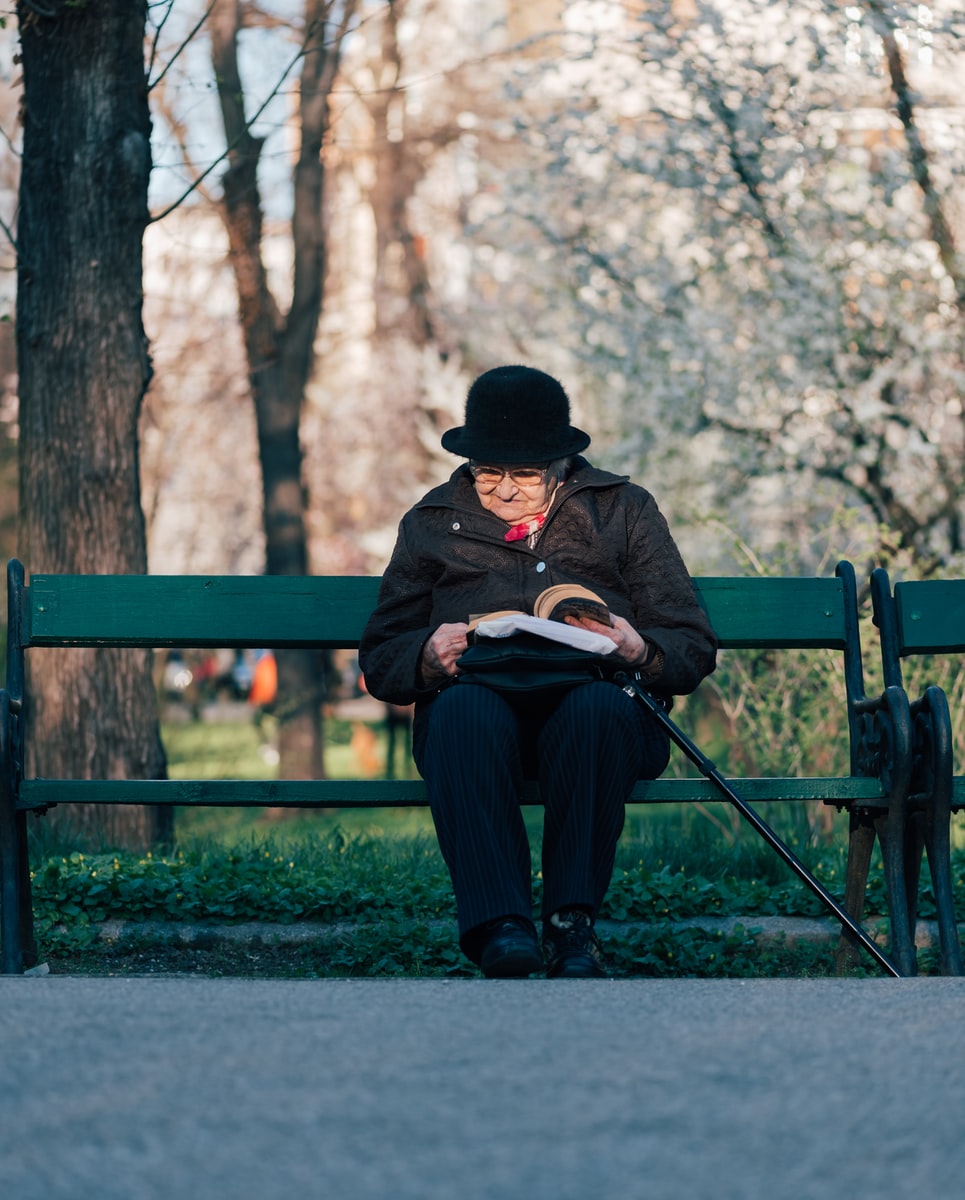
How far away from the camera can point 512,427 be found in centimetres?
440

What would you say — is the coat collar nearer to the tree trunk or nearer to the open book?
the open book

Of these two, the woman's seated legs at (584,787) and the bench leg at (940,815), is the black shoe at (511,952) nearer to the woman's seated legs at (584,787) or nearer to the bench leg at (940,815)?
the woman's seated legs at (584,787)

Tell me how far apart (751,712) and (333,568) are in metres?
27.2

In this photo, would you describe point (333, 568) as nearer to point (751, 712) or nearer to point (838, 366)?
point (838, 366)

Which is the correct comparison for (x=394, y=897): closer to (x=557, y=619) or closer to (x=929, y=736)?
(x=557, y=619)

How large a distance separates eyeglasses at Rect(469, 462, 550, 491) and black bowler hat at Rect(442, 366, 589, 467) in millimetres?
57

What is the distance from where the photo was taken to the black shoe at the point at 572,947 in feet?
12.1

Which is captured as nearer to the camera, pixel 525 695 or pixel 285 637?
Result: pixel 525 695

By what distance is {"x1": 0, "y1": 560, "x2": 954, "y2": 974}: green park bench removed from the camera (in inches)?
170

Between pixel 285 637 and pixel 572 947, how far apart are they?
1500mm

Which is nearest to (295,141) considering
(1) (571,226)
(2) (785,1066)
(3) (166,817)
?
(1) (571,226)

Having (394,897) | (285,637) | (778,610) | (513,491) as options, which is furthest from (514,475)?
(394,897)

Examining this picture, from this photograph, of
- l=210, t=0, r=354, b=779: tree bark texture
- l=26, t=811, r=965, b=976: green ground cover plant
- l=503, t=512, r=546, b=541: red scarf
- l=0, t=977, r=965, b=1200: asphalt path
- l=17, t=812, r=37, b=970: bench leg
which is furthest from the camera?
l=210, t=0, r=354, b=779: tree bark texture

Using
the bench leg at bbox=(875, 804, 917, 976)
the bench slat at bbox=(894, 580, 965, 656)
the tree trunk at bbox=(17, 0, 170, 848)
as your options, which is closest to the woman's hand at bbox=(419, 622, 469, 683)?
the bench leg at bbox=(875, 804, 917, 976)
